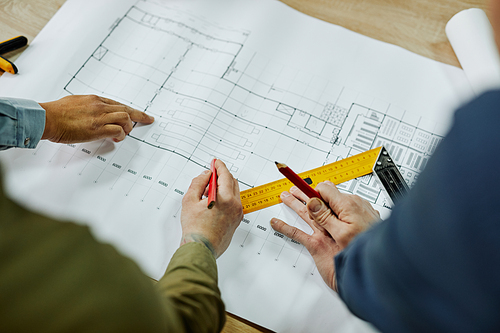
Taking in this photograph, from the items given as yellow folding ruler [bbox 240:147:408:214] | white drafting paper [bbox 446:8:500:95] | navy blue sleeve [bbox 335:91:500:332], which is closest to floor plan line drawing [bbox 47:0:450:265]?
yellow folding ruler [bbox 240:147:408:214]

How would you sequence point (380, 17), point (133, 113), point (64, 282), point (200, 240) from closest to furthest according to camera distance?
point (64, 282) → point (200, 240) → point (133, 113) → point (380, 17)

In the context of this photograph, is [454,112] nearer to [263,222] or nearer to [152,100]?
[263,222]

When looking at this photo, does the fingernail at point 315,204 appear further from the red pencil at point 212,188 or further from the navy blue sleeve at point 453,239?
the navy blue sleeve at point 453,239

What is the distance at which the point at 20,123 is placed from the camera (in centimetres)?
88

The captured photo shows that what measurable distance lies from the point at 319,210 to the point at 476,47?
30.2 inches

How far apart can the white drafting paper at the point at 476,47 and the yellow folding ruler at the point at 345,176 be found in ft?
1.24

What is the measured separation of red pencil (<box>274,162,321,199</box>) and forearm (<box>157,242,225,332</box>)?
0.86 ft

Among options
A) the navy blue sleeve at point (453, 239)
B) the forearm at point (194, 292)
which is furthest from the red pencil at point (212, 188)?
the navy blue sleeve at point (453, 239)

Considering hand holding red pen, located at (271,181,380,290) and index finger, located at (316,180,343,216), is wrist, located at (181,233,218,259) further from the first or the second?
index finger, located at (316,180,343,216)

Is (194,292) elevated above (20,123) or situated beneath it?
situated beneath

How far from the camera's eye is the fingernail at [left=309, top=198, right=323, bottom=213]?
2.84 ft

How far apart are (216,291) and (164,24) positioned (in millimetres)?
972

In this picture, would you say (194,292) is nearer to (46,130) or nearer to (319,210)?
(319,210)

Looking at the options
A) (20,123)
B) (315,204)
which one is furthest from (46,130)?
(315,204)
